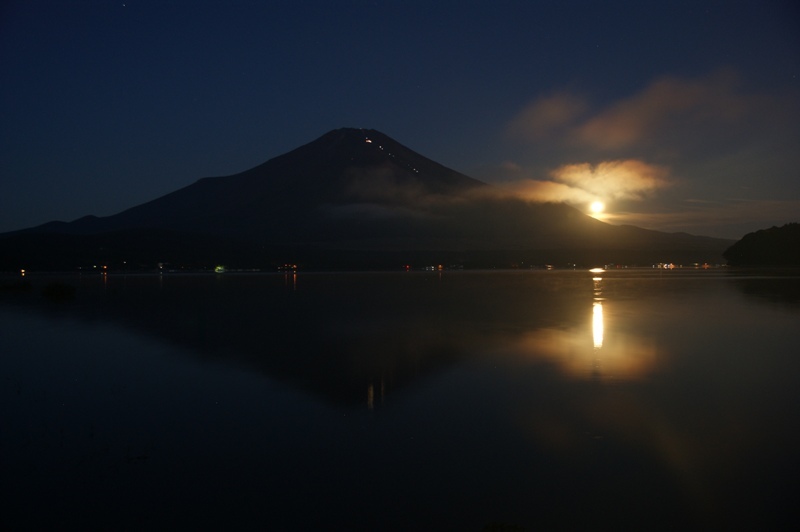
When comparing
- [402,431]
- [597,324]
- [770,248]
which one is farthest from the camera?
[770,248]

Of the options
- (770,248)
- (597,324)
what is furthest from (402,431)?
(770,248)

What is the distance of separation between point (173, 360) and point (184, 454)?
7.59m

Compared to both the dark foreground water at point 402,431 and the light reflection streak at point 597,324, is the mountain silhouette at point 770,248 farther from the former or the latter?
the dark foreground water at point 402,431

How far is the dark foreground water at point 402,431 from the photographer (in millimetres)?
6344

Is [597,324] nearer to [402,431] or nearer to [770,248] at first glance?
[402,431]

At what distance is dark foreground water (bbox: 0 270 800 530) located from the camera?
634 centimetres

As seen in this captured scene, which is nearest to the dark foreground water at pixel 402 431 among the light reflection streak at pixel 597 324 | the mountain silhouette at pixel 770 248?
the light reflection streak at pixel 597 324

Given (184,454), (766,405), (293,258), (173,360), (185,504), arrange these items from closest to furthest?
1. (185,504)
2. (184,454)
3. (766,405)
4. (173,360)
5. (293,258)

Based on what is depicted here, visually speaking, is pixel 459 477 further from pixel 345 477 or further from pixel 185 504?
pixel 185 504

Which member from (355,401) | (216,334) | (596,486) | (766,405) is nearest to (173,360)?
(216,334)

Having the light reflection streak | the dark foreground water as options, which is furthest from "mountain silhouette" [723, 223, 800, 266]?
the dark foreground water

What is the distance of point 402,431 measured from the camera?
344 inches

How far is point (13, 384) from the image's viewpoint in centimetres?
1250

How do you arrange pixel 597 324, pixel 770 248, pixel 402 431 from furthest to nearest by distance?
pixel 770 248
pixel 597 324
pixel 402 431
